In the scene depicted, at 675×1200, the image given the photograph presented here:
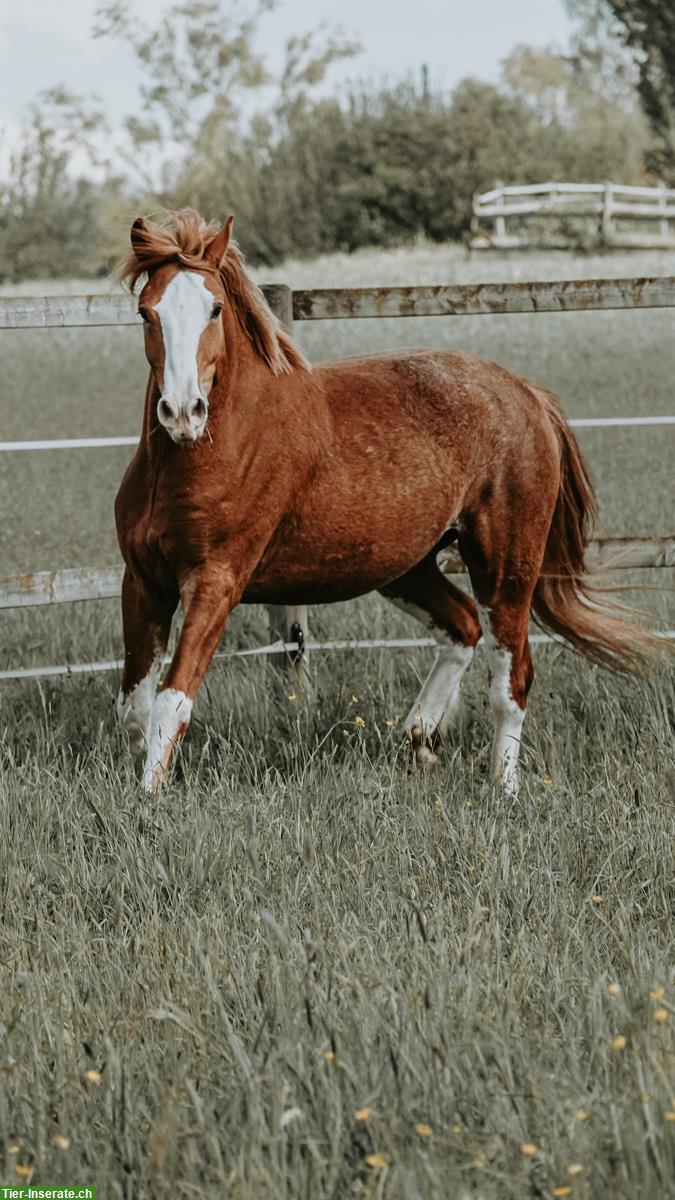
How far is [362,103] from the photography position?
3438cm

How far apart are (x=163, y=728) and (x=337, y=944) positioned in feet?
3.74

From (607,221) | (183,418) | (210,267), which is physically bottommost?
(607,221)

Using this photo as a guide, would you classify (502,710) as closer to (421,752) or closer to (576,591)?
(421,752)

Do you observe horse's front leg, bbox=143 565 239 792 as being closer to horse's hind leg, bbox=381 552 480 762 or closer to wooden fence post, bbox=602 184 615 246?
horse's hind leg, bbox=381 552 480 762

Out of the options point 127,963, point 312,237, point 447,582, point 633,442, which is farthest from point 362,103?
point 127,963

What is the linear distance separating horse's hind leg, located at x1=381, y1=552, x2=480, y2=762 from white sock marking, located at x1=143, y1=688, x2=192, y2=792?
1108 mm

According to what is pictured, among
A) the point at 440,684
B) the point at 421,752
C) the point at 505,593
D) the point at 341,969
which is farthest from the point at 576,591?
the point at 341,969

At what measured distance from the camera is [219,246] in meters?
3.89

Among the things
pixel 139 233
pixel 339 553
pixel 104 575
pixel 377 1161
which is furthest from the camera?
pixel 104 575

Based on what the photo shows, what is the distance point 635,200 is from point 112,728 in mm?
36550

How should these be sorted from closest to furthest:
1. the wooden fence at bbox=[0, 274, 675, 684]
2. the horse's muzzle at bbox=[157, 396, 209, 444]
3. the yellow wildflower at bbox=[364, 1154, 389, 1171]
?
1. the yellow wildflower at bbox=[364, 1154, 389, 1171]
2. the horse's muzzle at bbox=[157, 396, 209, 444]
3. the wooden fence at bbox=[0, 274, 675, 684]

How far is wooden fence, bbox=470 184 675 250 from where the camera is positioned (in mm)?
28062

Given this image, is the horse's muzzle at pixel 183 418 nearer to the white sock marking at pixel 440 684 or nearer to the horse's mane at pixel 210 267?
Result: the horse's mane at pixel 210 267

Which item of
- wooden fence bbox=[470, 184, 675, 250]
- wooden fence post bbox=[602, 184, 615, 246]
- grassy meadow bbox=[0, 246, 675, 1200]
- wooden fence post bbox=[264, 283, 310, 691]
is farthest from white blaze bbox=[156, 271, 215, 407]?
wooden fence post bbox=[602, 184, 615, 246]
